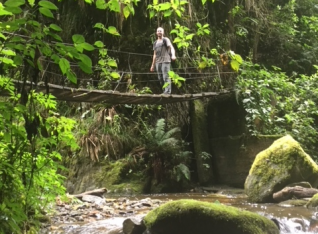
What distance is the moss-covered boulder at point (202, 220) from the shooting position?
3.17 metres

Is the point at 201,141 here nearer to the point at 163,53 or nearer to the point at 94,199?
the point at 163,53

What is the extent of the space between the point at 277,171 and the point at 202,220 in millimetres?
2083

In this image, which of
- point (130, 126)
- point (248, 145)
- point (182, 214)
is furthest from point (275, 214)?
point (130, 126)

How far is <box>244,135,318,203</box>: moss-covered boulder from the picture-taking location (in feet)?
16.0

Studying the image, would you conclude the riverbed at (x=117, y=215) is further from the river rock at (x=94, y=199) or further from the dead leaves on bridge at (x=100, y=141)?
the dead leaves on bridge at (x=100, y=141)

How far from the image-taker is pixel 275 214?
401cm

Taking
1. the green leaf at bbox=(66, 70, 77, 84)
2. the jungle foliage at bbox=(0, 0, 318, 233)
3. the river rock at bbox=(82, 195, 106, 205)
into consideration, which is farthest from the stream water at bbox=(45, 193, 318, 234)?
the green leaf at bbox=(66, 70, 77, 84)

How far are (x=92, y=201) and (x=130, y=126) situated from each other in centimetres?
243

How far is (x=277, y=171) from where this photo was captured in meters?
4.93

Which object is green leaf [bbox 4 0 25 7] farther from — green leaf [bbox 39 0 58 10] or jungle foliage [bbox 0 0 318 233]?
jungle foliage [bbox 0 0 318 233]

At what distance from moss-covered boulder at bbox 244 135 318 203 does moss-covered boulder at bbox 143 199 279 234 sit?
163cm

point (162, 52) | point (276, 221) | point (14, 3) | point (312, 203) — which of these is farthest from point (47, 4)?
point (162, 52)

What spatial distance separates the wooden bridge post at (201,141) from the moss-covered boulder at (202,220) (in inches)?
141

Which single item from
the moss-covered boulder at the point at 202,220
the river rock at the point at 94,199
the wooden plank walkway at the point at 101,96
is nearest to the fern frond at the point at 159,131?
the wooden plank walkway at the point at 101,96
